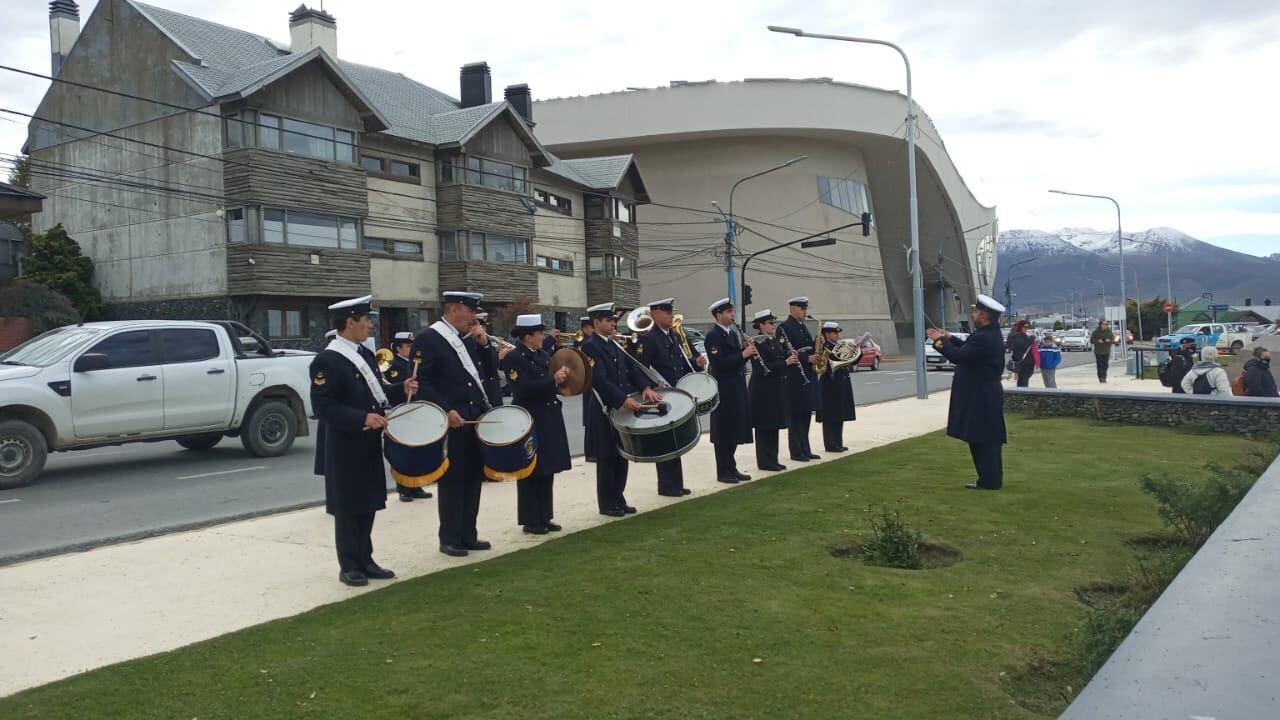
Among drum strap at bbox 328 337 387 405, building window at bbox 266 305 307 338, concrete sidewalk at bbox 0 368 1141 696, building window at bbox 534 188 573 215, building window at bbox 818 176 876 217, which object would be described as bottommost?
concrete sidewalk at bbox 0 368 1141 696

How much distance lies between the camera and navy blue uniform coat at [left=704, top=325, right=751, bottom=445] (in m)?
11.0

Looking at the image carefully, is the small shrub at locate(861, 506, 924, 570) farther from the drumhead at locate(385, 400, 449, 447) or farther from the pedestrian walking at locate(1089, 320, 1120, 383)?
the pedestrian walking at locate(1089, 320, 1120, 383)

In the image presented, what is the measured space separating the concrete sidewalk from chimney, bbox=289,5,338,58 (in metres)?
33.3

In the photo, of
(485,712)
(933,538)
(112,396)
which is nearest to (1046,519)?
(933,538)

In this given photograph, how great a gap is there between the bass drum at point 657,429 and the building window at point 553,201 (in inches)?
1379

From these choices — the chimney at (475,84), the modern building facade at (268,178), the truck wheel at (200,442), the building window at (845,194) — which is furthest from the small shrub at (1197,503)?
the building window at (845,194)

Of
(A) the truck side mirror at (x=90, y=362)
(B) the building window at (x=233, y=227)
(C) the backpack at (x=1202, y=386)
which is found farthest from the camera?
(B) the building window at (x=233, y=227)

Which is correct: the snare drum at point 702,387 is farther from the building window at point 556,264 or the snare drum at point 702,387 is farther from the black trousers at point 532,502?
the building window at point 556,264

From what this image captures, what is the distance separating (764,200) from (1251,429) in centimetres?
5246

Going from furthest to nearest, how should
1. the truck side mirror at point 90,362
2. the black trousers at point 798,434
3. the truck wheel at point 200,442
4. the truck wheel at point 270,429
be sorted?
the truck wheel at point 200,442, the truck wheel at point 270,429, the black trousers at point 798,434, the truck side mirror at point 90,362

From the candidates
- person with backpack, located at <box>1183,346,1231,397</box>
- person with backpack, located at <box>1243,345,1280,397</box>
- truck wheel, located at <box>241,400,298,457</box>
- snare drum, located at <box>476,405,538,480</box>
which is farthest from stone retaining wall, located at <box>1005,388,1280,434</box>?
truck wheel, located at <box>241,400,298,457</box>

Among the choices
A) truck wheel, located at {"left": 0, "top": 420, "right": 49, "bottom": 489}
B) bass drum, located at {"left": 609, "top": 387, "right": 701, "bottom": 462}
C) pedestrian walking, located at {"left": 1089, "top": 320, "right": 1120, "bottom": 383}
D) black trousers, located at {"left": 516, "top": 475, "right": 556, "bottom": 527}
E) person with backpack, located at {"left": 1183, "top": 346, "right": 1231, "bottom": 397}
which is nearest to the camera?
black trousers, located at {"left": 516, "top": 475, "right": 556, "bottom": 527}

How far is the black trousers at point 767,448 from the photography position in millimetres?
12008

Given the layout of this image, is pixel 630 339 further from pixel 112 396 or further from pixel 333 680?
pixel 112 396
